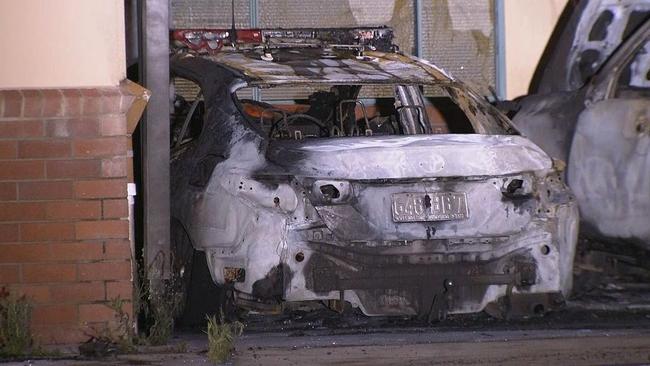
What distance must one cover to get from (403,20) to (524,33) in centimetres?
121

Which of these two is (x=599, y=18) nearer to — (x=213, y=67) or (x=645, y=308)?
(x=645, y=308)

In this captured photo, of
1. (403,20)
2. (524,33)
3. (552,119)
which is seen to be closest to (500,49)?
(524,33)

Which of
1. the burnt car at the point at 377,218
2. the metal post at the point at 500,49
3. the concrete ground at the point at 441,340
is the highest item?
the metal post at the point at 500,49

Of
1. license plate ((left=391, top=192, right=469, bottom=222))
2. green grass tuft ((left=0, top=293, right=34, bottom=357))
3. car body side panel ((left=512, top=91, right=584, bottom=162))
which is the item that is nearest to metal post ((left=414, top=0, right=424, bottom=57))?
car body side panel ((left=512, top=91, right=584, bottom=162))

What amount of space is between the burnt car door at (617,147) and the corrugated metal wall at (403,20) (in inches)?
128

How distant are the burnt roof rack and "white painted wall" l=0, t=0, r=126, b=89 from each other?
182 centimetres

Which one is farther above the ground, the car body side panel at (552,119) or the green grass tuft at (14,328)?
the car body side panel at (552,119)

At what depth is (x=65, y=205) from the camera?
6730 millimetres

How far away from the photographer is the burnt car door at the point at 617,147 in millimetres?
8273

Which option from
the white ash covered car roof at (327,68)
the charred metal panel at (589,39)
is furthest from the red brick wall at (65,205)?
the charred metal panel at (589,39)

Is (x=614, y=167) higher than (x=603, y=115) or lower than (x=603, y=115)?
lower

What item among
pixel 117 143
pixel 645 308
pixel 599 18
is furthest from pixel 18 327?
pixel 599 18

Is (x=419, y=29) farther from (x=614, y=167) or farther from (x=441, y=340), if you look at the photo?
(x=441, y=340)

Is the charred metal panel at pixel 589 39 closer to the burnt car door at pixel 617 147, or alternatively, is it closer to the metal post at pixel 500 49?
the burnt car door at pixel 617 147
